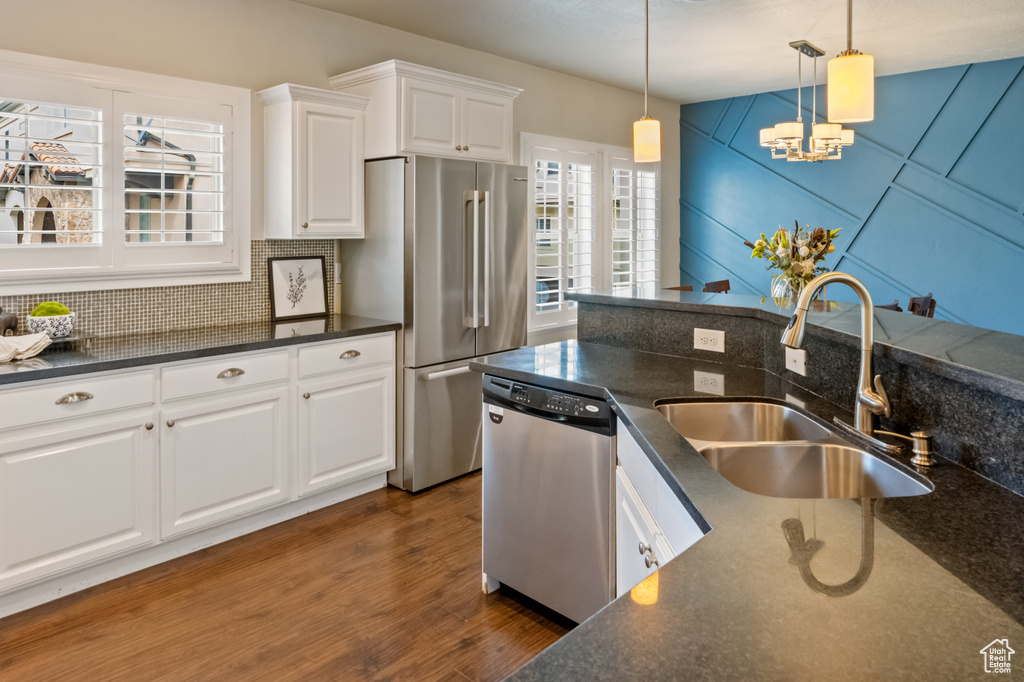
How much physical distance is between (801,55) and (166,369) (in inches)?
171

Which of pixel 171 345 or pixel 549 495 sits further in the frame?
pixel 171 345

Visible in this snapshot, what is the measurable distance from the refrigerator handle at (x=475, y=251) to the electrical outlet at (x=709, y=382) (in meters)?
1.70

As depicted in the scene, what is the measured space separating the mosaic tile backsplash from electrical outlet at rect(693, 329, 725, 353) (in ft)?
7.22

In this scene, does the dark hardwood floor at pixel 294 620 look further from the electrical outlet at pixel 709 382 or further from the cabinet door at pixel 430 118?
the cabinet door at pixel 430 118

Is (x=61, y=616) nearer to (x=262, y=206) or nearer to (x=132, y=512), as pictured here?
(x=132, y=512)

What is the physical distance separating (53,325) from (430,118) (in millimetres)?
2072

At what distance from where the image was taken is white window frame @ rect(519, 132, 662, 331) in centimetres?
511

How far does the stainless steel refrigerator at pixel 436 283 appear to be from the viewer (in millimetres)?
3711

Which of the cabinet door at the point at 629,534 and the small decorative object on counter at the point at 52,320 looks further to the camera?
the small decorative object on counter at the point at 52,320

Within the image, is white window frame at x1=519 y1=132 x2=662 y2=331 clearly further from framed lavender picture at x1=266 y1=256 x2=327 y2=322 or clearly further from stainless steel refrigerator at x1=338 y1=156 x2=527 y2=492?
framed lavender picture at x1=266 y1=256 x2=327 y2=322

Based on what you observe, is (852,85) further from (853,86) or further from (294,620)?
(294,620)

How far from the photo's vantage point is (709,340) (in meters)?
2.73

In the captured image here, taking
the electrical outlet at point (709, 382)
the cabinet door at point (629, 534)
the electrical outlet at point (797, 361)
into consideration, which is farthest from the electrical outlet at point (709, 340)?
the cabinet door at point (629, 534)

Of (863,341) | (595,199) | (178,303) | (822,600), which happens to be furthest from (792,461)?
(595,199)
